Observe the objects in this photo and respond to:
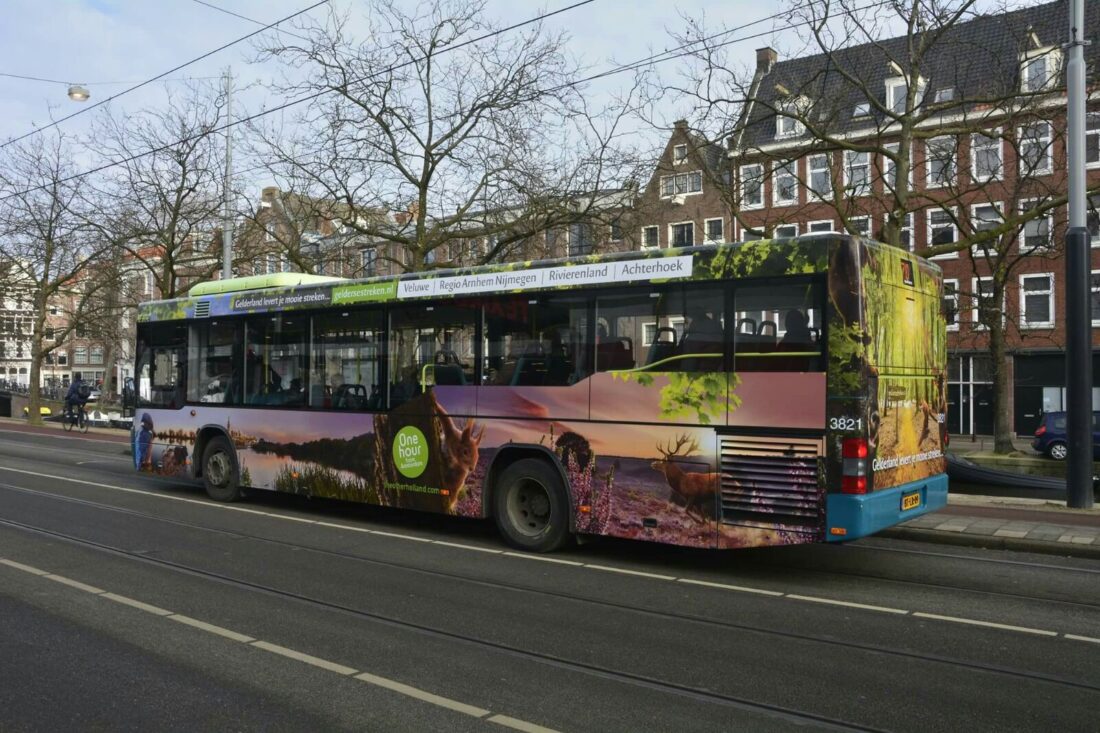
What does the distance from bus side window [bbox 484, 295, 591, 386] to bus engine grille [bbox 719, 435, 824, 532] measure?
1.71m

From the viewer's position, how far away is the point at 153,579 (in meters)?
7.53

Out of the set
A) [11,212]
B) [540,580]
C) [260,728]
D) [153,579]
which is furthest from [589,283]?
[11,212]

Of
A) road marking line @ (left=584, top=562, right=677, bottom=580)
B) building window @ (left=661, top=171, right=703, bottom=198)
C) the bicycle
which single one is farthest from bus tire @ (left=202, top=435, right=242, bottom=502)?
the bicycle

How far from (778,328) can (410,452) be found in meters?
4.42

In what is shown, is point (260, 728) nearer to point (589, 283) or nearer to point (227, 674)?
point (227, 674)

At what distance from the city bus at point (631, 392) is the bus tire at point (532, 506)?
0.02m

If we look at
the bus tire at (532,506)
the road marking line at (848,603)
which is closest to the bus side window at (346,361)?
the bus tire at (532,506)

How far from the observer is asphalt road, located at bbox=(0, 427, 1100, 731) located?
4.58 metres

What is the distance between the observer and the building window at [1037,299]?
35.6 metres

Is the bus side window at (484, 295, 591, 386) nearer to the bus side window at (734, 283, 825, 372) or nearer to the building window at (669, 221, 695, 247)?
the bus side window at (734, 283, 825, 372)

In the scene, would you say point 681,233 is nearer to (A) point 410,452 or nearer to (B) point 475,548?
(A) point 410,452

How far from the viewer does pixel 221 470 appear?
42.0ft

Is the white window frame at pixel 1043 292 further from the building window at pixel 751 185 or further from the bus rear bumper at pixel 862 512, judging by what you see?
the bus rear bumper at pixel 862 512

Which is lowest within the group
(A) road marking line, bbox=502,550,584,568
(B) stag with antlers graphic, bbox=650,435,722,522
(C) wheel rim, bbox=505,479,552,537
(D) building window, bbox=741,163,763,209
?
(A) road marking line, bbox=502,550,584,568
